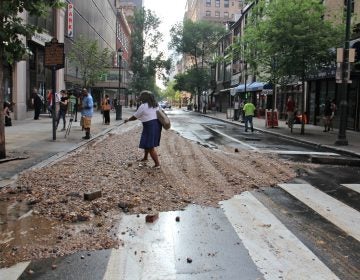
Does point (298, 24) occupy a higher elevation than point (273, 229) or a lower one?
higher

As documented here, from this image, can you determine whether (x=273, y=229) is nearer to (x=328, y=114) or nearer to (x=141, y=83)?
(x=328, y=114)

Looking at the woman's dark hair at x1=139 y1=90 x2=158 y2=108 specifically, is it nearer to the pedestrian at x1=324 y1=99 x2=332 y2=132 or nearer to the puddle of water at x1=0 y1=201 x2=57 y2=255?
the puddle of water at x1=0 y1=201 x2=57 y2=255

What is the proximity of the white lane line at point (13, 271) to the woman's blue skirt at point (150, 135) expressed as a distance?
5.81 m

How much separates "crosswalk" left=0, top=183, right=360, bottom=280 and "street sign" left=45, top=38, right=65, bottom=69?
9583mm

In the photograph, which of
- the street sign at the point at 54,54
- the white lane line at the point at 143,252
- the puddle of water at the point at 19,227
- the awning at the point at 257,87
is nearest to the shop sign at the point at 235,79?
the awning at the point at 257,87

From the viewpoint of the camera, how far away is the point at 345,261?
491cm

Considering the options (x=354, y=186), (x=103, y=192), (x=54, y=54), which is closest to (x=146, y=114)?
(x=103, y=192)

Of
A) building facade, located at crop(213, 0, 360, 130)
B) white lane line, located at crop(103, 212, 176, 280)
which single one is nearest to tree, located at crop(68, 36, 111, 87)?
building facade, located at crop(213, 0, 360, 130)

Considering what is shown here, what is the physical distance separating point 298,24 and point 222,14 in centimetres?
11056

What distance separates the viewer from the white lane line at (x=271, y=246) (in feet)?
14.9

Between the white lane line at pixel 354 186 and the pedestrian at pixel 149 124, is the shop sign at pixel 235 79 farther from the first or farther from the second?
the white lane line at pixel 354 186

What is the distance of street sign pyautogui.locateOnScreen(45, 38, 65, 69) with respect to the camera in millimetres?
15180

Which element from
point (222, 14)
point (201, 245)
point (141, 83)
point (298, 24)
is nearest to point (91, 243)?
point (201, 245)

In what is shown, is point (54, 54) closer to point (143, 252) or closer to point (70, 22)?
point (143, 252)
